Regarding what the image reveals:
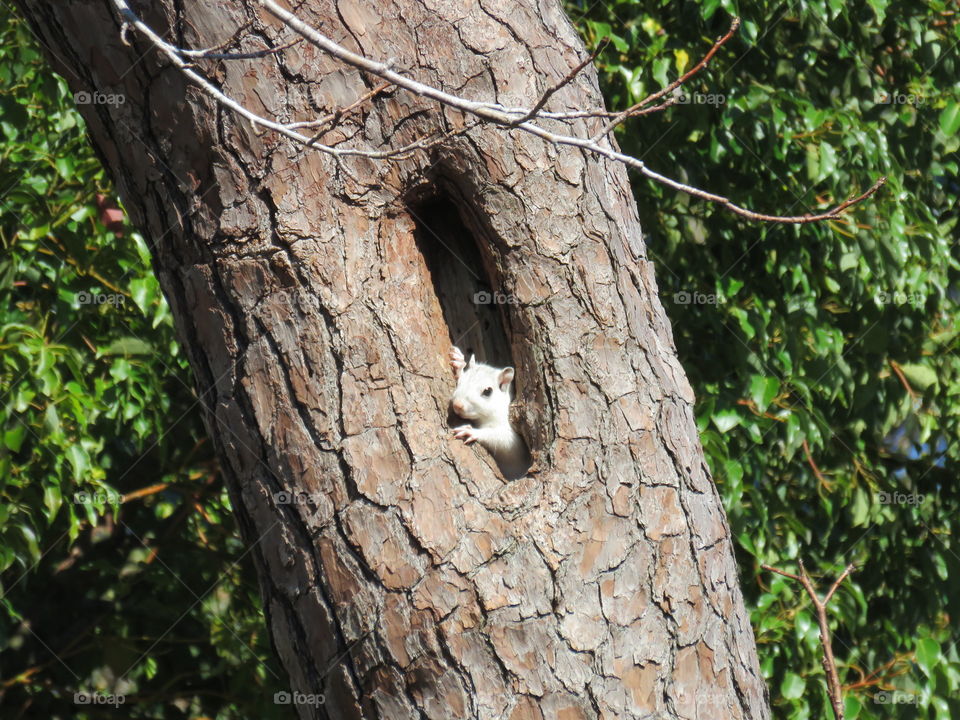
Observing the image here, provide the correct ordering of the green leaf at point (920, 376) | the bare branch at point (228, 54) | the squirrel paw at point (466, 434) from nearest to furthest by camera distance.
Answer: the bare branch at point (228, 54), the squirrel paw at point (466, 434), the green leaf at point (920, 376)

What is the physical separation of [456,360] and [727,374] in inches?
95.2

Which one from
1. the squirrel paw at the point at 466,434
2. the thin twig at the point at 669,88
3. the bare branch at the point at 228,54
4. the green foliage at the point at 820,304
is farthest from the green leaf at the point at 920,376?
the bare branch at the point at 228,54

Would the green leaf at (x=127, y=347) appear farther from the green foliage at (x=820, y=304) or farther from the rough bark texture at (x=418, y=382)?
the green foliage at (x=820, y=304)

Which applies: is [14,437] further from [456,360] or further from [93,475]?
[456,360]

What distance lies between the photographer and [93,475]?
12.7 ft

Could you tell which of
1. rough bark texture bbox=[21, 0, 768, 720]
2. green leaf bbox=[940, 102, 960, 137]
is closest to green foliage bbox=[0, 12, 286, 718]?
rough bark texture bbox=[21, 0, 768, 720]

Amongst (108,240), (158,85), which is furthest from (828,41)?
(158,85)

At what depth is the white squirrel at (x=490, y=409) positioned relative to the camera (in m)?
2.59

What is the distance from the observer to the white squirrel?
259 centimetres

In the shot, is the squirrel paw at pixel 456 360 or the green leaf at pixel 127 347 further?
the green leaf at pixel 127 347

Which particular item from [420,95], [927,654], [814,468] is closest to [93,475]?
[420,95]

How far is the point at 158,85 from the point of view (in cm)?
224

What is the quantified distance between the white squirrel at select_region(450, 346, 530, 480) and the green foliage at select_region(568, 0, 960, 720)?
1.48 meters

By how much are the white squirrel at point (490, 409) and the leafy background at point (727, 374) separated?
1.51 metres
